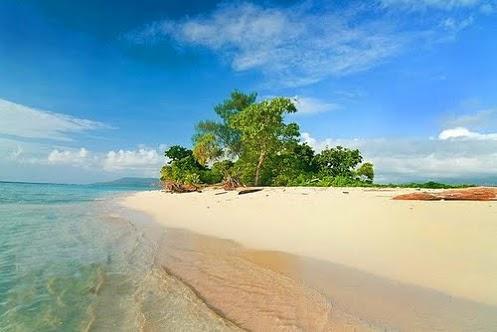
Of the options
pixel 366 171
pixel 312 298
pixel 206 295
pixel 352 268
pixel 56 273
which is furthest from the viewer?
pixel 366 171

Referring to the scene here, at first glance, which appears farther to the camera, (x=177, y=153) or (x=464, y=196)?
(x=177, y=153)

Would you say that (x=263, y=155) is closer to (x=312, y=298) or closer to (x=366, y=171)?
(x=366, y=171)

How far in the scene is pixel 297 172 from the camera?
34438 mm

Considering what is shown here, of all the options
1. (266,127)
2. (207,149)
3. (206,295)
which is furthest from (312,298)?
(207,149)

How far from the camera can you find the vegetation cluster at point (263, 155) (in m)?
32.2

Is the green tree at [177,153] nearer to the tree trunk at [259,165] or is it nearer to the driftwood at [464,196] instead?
the tree trunk at [259,165]

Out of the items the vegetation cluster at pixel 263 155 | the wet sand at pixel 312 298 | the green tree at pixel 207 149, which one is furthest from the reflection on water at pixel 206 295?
the green tree at pixel 207 149

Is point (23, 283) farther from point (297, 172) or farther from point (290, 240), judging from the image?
point (297, 172)

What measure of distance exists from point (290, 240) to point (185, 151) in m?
38.2

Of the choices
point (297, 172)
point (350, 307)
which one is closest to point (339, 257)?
point (350, 307)

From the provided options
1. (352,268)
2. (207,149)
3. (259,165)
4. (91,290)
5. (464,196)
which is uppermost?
(207,149)

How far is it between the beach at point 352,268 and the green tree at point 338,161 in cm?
2313

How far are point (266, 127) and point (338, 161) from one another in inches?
306

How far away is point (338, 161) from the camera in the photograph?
35188mm
